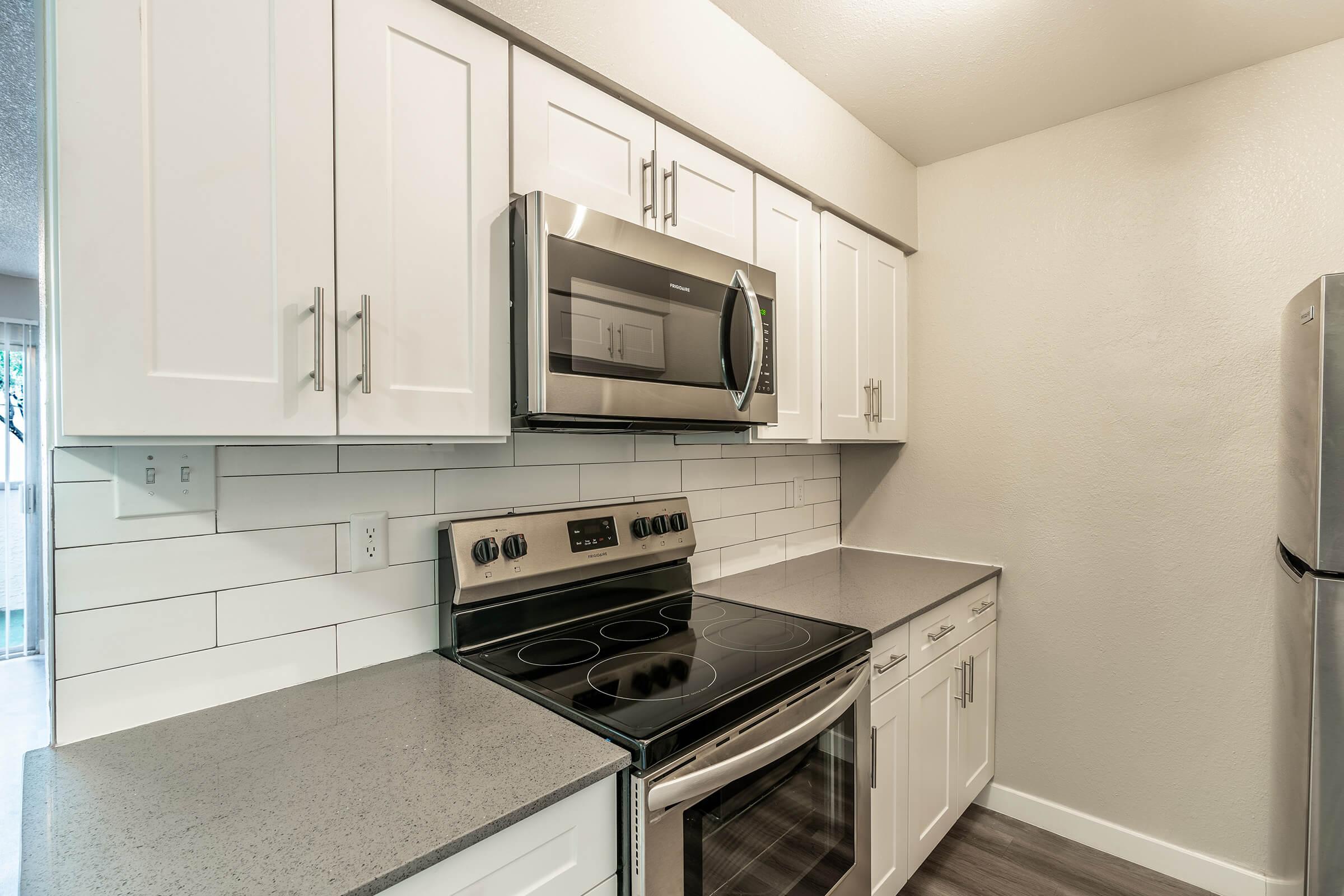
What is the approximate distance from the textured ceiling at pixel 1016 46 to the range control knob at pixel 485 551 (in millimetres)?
1488

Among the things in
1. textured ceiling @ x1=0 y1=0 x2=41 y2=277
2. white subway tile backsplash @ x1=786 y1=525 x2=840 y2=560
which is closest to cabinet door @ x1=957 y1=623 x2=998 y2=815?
white subway tile backsplash @ x1=786 y1=525 x2=840 y2=560

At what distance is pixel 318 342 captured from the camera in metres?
0.99

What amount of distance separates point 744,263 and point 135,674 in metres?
1.53

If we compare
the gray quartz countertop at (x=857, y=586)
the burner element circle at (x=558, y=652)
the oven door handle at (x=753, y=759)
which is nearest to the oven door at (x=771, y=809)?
the oven door handle at (x=753, y=759)

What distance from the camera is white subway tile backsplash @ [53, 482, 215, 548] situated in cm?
101

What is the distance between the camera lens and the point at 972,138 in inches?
93.5

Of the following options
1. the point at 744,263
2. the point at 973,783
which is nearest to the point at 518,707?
the point at 744,263

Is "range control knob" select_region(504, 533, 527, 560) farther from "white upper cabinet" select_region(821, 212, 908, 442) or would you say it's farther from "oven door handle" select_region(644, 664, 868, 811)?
"white upper cabinet" select_region(821, 212, 908, 442)

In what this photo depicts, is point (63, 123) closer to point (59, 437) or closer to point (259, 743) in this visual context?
point (59, 437)

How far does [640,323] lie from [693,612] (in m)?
0.83

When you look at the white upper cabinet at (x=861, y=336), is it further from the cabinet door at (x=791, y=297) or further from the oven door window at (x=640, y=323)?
A: the oven door window at (x=640, y=323)

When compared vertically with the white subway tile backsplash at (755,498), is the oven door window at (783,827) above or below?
below

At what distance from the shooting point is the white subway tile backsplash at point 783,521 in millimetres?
2363

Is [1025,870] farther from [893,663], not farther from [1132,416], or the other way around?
[1132,416]
